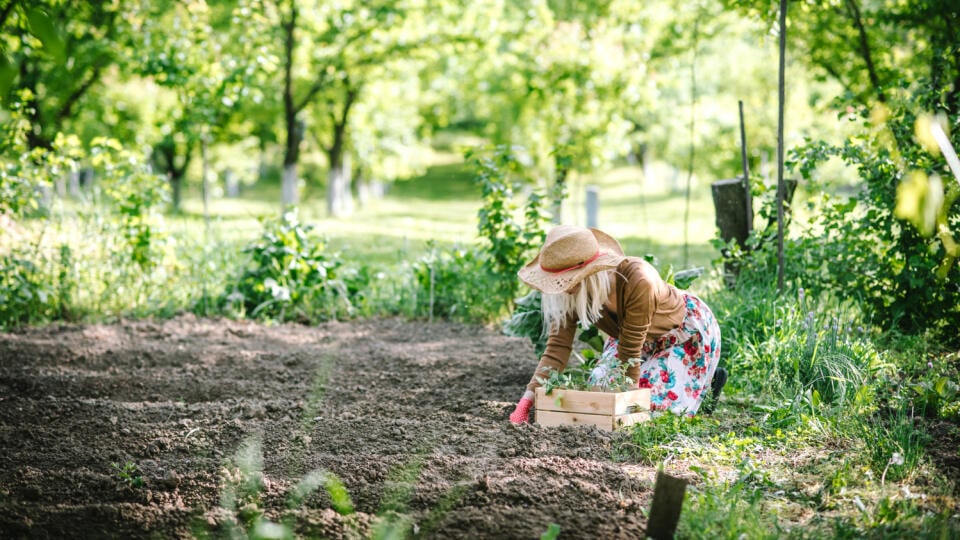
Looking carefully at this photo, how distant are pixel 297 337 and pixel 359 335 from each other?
1.68 feet

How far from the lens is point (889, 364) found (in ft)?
15.1

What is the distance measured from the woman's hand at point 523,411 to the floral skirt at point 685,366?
63 centimetres

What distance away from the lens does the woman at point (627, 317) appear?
390 centimetres

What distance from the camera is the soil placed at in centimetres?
281

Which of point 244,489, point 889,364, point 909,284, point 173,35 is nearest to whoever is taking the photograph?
point 244,489

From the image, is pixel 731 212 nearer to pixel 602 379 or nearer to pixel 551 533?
pixel 602 379

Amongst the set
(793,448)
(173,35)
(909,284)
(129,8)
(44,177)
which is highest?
(129,8)

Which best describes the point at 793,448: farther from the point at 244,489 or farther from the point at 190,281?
the point at 190,281

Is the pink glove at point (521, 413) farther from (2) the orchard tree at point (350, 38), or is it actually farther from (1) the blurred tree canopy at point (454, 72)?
(2) the orchard tree at point (350, 38)

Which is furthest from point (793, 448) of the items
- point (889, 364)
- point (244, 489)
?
point (244, 489)

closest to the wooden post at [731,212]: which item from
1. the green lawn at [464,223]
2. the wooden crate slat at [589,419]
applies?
the green lawn at [464,223]

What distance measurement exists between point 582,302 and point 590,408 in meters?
0.54

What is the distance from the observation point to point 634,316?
394 cm

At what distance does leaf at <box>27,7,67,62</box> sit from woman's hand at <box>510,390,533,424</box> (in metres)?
3.01
